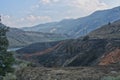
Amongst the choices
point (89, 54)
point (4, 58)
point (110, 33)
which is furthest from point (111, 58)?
point (110, 33)

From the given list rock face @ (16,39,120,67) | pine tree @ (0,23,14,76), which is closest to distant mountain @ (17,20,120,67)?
rock face @ (16,39,120,67)

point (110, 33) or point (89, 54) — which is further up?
point (110, 33)

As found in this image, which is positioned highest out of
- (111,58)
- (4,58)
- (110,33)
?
(4,58)

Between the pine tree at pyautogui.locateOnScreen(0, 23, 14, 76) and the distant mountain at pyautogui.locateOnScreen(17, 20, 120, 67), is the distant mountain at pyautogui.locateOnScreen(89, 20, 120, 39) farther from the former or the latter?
the pine tree at pyautogui.locateOnScreen(0, 23, 14, 76)

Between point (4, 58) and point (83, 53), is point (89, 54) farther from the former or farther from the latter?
point (4, 58)

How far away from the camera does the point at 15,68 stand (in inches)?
→ 1547

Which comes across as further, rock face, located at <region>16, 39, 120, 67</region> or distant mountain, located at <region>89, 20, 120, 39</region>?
distant mountain, located at <region>89, 20, 120, 39</region>

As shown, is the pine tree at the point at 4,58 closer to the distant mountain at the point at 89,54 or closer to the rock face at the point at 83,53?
the distant mountain at the point at 89,54

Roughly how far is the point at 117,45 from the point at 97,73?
93.9 ft

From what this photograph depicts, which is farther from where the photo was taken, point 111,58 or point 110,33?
point 110,33

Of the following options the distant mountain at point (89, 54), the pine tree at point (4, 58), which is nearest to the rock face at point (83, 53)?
the distant mountain at point (89, 54)

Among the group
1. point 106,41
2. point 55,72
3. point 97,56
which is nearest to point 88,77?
point 55,72

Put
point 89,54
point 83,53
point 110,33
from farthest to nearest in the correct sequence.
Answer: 1. point 110,33
2. point 83,53
3. point 89,54

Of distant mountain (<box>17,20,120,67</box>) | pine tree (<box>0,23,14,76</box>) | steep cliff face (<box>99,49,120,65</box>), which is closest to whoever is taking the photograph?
pine tree (<box>0,23,14,76</box>)
